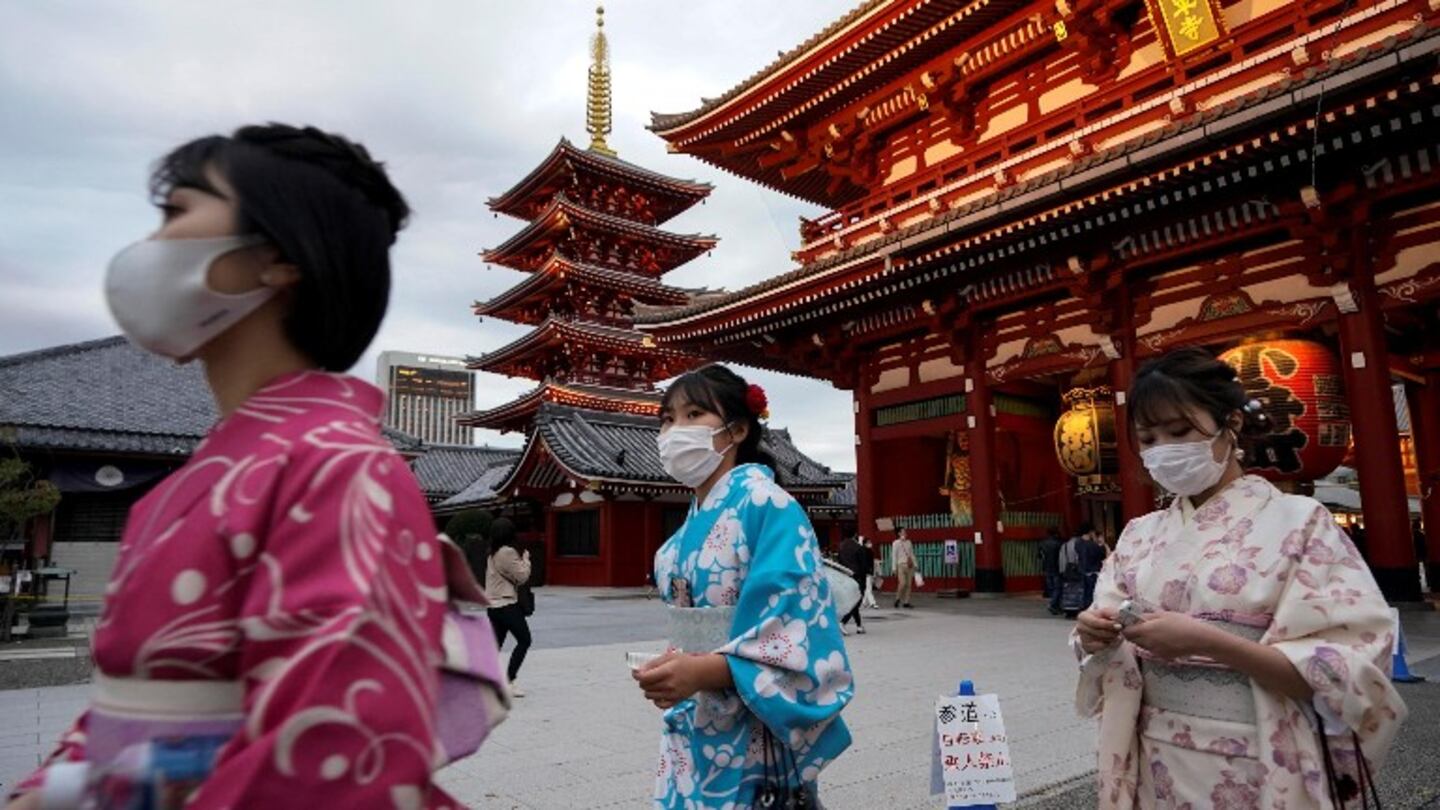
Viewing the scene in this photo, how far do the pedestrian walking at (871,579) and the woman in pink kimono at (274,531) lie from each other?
1149 cm

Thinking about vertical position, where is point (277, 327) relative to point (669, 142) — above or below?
below

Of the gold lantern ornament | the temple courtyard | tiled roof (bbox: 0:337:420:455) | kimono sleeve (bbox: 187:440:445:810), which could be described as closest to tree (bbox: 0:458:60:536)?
the temple courtyard

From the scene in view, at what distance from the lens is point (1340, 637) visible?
1.77m

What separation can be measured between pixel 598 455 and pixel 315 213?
1992 cm

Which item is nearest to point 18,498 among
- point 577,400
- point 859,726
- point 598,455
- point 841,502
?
point 859,726

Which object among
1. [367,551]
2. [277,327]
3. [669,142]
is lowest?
[367,551]

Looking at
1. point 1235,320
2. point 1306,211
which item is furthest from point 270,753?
point 1235,320

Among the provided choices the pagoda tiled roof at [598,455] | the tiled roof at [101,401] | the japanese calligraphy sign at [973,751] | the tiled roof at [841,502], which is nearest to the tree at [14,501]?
the tiled roof at [101,401]

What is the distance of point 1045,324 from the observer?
11.8 meters

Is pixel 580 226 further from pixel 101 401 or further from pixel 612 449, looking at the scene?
pixel 101 401

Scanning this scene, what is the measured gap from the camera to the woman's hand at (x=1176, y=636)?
5.79 feet

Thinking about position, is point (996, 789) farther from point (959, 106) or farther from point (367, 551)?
point (959, 106)

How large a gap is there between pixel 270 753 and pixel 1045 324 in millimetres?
12235

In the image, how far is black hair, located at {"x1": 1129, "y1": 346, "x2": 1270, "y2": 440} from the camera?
2.08 m
